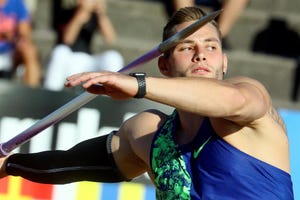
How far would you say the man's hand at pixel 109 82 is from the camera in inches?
111

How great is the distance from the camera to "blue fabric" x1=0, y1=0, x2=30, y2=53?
6.50 metres

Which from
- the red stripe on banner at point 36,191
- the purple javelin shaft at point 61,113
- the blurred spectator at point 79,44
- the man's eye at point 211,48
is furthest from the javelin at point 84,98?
the blurred spectator at point 79,44

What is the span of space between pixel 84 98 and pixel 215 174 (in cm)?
57

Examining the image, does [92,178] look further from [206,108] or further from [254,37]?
[254,37]

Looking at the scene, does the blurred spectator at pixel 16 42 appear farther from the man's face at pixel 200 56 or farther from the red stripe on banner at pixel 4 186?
the man's face at pixel 200 56

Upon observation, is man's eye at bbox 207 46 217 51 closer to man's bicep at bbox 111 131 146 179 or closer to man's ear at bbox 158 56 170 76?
man's ear at bbox 158 56 170 76

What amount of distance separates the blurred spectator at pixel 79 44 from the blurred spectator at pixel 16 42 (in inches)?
6.9

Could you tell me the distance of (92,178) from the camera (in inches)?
161

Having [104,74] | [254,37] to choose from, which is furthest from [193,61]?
[254,37]

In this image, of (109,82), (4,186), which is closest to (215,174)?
(109,82)

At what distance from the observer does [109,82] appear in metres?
2.84

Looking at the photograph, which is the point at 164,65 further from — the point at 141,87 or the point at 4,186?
the point at 4,186

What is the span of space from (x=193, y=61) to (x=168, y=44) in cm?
32

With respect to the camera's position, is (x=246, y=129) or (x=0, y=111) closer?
(x=246, y=129)
